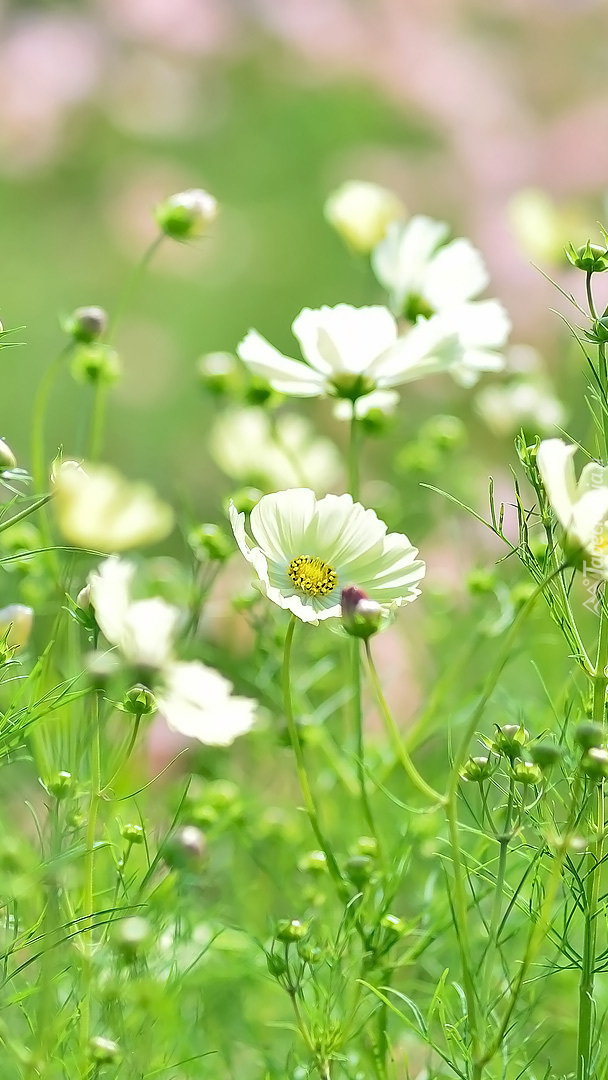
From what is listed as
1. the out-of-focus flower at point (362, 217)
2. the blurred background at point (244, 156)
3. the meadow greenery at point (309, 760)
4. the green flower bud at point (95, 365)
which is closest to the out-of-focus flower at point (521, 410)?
the meadow greenery at point (309, 760)

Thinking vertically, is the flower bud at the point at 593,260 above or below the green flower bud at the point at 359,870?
above

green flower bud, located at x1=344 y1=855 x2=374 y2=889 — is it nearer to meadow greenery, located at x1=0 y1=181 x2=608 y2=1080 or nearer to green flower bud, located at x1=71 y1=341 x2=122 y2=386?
meadow greenery, located at x1=0 y1=181 x2=608 y2=1080

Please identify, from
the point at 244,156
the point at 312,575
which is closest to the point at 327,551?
the point at 312,575

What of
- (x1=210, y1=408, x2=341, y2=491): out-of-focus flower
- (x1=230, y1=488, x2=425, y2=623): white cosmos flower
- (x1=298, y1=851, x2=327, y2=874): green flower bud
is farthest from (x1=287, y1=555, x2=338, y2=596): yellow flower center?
(x1=210, y1=408, x2=341, y2=491): out-of-focus flower

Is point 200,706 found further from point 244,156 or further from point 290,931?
point 244,156

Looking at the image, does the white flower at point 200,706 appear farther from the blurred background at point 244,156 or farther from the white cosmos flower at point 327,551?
the blurred background at point 244,156
